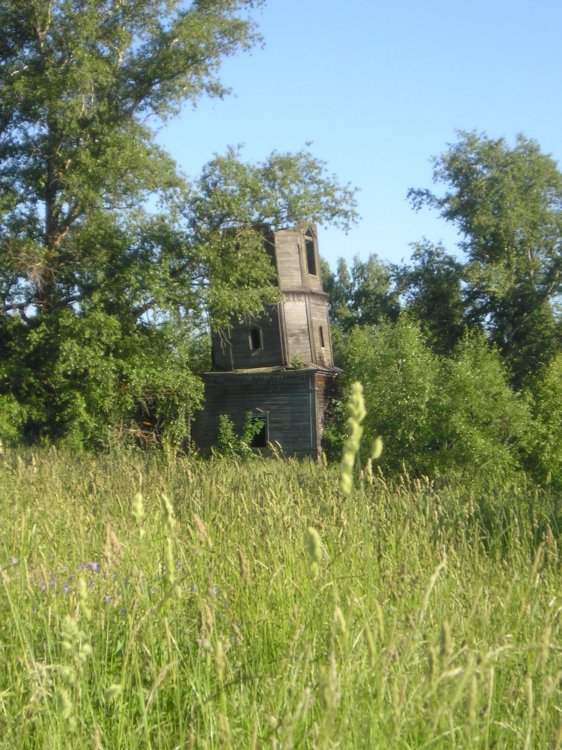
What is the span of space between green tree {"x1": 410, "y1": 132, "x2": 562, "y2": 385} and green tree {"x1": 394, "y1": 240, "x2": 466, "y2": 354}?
69cm

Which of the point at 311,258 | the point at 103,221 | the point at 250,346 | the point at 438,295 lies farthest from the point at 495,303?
the point at 103,221

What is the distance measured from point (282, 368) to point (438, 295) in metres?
10.1

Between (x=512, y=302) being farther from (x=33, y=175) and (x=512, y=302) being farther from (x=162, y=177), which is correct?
(x=33, y=175)

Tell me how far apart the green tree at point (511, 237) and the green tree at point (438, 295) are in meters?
0.69

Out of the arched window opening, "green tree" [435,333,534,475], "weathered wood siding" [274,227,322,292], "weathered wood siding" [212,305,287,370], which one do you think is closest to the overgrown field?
"green tree" [435,333,534,475]

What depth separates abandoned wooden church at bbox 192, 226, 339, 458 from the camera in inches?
1395

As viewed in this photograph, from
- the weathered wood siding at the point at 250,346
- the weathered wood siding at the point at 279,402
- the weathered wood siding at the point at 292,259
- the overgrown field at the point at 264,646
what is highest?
the weathered wood siding at the point at 292,259

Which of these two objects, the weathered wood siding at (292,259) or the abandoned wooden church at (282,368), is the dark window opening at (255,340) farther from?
the weathered wood siding at (292,259)

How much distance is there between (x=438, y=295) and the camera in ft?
137

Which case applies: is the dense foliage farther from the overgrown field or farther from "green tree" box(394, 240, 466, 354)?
the overgrown field

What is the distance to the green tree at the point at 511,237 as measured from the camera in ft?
130

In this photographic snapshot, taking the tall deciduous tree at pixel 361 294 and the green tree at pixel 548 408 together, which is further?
the tall deciduous tree at pixel 361 294

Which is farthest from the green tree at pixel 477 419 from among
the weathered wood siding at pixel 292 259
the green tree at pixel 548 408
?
the weathered wood siding at pixel 292 259

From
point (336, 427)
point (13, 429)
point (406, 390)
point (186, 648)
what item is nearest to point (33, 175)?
point (13, 429)
